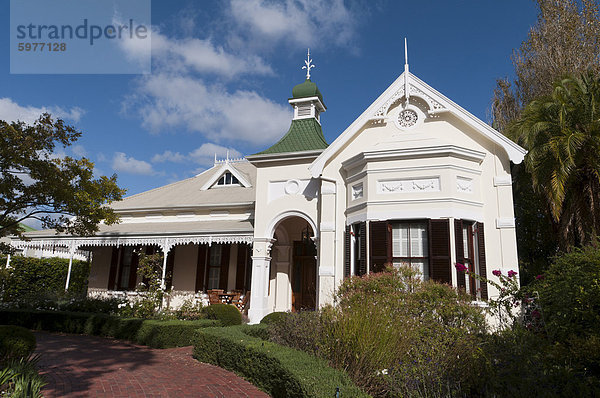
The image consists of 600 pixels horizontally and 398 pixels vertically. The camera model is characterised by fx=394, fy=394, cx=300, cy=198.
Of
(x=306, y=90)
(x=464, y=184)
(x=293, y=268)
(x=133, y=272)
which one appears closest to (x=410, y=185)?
(x=464, y=184)

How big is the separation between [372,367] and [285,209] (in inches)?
350

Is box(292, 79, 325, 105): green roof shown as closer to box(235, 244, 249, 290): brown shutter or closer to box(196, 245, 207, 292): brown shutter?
box(235, 244, 249, 290): brown shutter

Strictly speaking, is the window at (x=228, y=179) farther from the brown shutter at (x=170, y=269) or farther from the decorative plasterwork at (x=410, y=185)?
the decorative plasterwork at (x=410, y=185)

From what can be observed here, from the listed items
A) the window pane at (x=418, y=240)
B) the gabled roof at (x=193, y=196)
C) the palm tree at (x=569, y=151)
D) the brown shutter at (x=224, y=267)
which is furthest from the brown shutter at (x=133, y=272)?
the palm tree at (x=569, y=151)

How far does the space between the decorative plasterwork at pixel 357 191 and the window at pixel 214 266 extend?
6995mm

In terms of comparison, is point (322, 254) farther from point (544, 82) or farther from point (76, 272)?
point (76, 272)

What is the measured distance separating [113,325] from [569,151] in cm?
1351

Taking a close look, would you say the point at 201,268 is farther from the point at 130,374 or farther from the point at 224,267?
the point at 130,374

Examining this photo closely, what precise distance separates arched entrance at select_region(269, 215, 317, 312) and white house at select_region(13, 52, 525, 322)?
0.13ft

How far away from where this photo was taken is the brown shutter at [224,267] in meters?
16.0

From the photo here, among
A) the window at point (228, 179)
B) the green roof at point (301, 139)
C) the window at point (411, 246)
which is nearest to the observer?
the window at point (411, 246)

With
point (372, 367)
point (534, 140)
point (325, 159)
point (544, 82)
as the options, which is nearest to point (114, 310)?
point (325, 159)

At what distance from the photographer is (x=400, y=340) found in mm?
5887

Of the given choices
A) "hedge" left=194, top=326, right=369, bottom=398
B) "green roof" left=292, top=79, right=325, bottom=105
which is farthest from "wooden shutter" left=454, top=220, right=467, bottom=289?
"green roof" left=292, top=79, right=325, bottom=105
